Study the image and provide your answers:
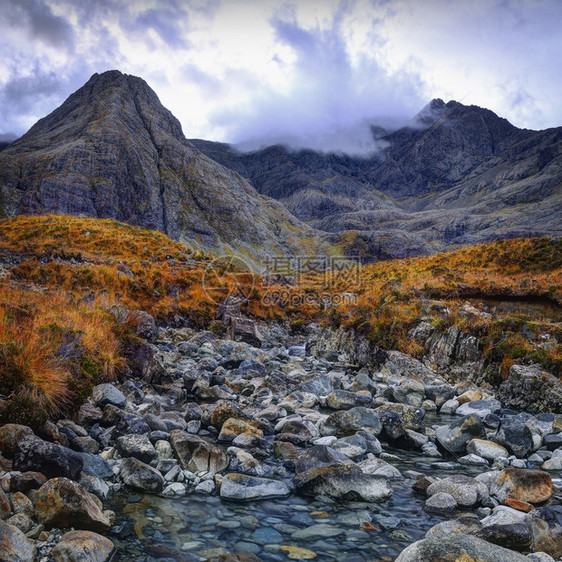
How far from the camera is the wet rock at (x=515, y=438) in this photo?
8.01 m

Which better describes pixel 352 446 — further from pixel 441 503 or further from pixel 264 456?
pixel 441 503

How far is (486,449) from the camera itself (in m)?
8.02

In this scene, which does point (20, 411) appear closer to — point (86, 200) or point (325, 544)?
point (325, 544)

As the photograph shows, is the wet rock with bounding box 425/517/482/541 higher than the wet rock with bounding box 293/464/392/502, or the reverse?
the wet rock with bounding box 425/517/482/541

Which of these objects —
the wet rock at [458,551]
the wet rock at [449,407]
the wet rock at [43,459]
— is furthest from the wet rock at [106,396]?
the wet rock at [449,407]

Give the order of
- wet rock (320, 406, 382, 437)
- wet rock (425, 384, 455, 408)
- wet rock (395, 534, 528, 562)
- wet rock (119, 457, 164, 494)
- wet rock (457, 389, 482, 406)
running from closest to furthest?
wet rock (395, 534, 528, 562), wet rock (119, 457, 164, 494), wet rock (320, 406, 382, 437), wet rock (457, 389, 482, 406), wet rock (425, 384, 455, 408)

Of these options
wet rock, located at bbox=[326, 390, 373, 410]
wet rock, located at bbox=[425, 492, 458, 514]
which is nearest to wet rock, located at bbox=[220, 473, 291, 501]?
wet rock, located at bbox=[425, 492, 458, 514]

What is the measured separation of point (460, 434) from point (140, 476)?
22.0 ft

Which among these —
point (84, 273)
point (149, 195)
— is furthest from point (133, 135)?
point (84, 273)

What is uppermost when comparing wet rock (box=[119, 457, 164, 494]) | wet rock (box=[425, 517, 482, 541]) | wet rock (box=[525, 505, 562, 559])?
wet rock (box=[525, 505, 562, 559])

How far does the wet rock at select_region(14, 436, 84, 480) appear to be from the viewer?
16.6 ft

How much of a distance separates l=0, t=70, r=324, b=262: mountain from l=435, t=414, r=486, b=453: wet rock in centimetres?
10718

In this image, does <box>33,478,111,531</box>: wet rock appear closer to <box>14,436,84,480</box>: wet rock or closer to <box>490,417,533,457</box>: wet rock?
<box>14,436,84,480</box>: wet rock

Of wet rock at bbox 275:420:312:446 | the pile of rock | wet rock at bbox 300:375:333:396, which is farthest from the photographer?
wet rock at bbox 300:375:333:396
